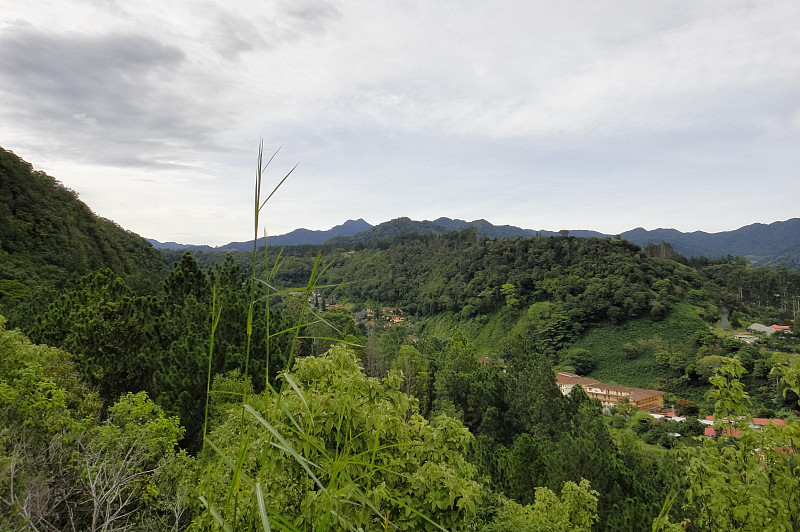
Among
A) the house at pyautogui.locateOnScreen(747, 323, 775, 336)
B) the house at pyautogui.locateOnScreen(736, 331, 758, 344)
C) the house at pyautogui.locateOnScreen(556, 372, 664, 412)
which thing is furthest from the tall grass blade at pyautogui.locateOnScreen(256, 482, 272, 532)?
the house at pyautogui.locateOnScreen(747, 323, 775, 336)

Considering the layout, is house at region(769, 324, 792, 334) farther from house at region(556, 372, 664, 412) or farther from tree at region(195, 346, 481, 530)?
tree at region(195, 346, 481, 530)

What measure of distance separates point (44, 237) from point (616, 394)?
154 ft

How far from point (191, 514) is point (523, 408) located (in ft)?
61.1

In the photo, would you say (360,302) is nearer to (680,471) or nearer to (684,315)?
(684,315)

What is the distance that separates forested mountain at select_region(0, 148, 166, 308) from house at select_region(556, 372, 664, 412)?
37.1 m

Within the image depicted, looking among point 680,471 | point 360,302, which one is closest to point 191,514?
point 680,471

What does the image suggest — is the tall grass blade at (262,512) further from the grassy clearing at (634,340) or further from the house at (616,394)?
the grassy clearing at (634,340)

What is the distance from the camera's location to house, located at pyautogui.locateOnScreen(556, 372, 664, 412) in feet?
119

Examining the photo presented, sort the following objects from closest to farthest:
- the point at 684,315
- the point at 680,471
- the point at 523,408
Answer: the point at 680,471, the point at 523,408, the point at 684,315

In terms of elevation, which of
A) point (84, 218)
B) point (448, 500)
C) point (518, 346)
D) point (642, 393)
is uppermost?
point (84, 218)

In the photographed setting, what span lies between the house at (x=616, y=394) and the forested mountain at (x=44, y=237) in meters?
37.1

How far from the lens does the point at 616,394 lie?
38125mm

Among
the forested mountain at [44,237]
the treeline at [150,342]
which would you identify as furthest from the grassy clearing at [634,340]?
the forested mountain at [44,237]

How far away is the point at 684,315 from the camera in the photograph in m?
49.2
